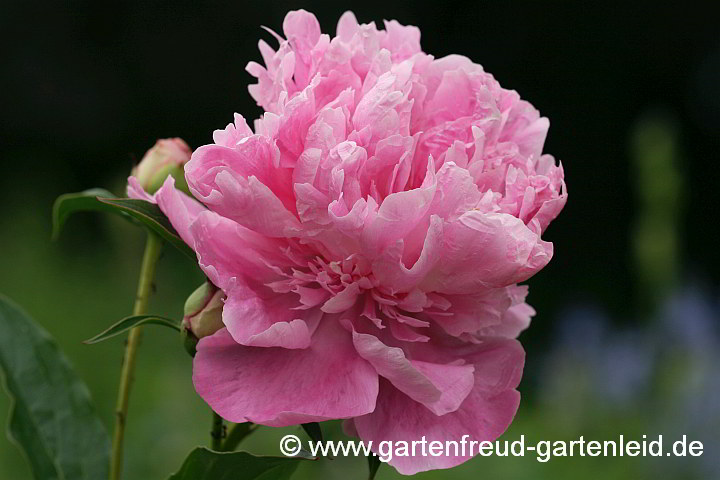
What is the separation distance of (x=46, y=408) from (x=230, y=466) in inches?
8.4

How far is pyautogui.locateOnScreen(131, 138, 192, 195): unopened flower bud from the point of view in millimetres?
795

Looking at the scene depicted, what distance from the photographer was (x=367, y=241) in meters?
0.64

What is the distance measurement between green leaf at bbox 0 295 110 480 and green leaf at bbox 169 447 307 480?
0.14 m

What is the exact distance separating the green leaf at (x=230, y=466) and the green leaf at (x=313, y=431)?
0.08ft

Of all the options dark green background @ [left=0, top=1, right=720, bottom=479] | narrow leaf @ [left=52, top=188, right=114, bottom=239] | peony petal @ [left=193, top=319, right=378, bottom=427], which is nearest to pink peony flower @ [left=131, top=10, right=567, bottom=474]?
peony petal @ [left=193, top=319, right=378, bottom=427]

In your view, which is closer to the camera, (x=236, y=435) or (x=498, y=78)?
(x=236, y=435)

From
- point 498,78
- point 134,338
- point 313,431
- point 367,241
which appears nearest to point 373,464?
point 313,431

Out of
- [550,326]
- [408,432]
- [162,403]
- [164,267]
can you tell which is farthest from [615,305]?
[408,432]

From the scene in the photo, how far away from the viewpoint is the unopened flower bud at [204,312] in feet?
2.20

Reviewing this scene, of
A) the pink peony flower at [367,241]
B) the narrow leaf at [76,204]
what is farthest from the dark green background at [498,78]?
the pink peony flower at [367,241]

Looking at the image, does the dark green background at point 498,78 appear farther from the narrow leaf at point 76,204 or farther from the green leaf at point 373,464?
the green leaf at point 373,464

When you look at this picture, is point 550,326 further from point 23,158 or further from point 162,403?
point 23,158

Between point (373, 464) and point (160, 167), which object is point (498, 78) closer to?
point (160, 167)

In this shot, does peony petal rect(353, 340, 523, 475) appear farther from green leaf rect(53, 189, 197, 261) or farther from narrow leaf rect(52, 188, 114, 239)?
narrow leaf rect(52, 188, 114, 239)
